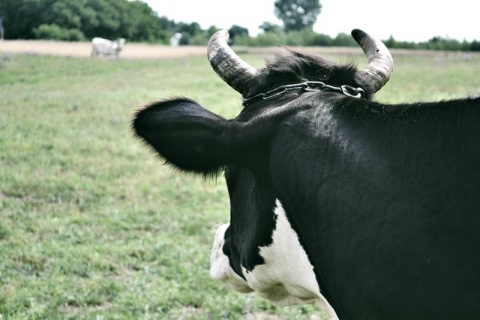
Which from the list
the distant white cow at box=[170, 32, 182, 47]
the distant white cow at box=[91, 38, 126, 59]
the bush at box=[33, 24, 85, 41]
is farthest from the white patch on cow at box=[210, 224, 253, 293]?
the distant white cow at box=[170, 32, 182, 47]

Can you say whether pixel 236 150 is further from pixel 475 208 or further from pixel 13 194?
pixel 13 194

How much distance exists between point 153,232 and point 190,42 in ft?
151

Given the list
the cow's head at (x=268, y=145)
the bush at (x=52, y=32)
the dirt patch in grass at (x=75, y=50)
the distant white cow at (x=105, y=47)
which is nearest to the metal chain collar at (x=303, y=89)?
the cow's head at (x=268, y=145)

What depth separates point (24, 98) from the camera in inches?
547

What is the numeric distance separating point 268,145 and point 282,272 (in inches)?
17.7

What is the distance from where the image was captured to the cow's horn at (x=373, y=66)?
2.63 meters

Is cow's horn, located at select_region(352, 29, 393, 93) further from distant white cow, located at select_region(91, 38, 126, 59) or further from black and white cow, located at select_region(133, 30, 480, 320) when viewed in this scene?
distant white cow, located at select_region(91, 38, 126, 59)

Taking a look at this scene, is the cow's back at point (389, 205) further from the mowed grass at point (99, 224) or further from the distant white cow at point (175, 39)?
the distant white cow at point (175, 39)

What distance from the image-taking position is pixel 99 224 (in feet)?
21.6

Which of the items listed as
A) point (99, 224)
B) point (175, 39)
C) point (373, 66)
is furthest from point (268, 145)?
point (175, 39)

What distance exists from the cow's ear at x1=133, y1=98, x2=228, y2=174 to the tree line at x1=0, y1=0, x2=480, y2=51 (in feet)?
57.0

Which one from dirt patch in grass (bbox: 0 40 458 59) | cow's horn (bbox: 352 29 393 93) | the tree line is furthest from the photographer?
dirt patch in grass (bbox: 0 40 458 59)

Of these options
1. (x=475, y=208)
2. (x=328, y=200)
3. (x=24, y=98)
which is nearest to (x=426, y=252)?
(x=475, y=208)

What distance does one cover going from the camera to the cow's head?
7.04 feet
